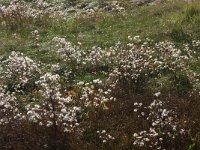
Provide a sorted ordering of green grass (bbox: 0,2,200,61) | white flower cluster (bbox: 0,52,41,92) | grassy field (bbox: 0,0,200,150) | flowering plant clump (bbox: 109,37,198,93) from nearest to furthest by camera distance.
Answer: grassy field (bbox: 0,0,200,150), flowering plant clump (bbox: 109,37,198,93), white flower cluster (bbox: 0,52,41,92), green grass (bbox: 0,2,200,61)

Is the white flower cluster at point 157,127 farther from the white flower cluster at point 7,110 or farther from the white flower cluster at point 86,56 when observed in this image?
the white flower cluster at point 86,56

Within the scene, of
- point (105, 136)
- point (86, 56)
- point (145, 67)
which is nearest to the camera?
point (105, 136)

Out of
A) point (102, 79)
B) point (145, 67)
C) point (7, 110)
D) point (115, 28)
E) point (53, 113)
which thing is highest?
point (53, 113)

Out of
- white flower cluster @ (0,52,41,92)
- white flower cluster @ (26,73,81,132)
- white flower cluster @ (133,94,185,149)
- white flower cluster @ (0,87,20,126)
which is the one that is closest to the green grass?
white flower cluster @ (0,52,41,92)

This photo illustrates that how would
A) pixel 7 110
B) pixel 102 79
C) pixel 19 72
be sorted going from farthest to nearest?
1. pixel 102 79
2. pixel 19 72
3. pixel 7 110

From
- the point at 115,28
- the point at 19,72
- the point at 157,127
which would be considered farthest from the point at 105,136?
the point at 115,28

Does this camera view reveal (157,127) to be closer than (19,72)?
Yes

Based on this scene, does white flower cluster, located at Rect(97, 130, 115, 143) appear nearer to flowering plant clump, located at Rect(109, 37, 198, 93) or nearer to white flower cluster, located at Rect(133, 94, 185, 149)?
white flower cluster, located at Rect(133, 94, 185, 149)

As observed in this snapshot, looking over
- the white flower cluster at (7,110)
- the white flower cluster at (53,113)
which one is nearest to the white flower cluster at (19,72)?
the white flower cluster at (7,110)

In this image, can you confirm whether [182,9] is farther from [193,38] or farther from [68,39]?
[68,39]

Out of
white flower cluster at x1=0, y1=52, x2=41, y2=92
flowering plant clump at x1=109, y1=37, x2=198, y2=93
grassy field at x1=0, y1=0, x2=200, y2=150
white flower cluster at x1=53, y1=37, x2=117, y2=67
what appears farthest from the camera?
white flower cluster at x1=53, y1=37, x2=117, y2=67

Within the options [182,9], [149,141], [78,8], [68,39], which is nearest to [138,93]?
[149,141]

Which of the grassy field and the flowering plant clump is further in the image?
the flowering plant clump

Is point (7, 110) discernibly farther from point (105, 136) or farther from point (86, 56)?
point (86, 56)
